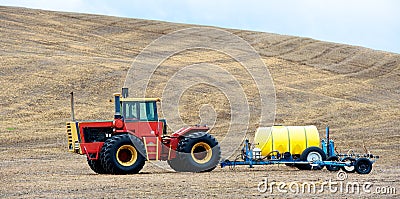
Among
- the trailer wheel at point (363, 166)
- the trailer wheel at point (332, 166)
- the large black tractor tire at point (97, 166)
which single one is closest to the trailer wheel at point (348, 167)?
the trailer wheel at point (363, 166)

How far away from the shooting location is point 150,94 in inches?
1790

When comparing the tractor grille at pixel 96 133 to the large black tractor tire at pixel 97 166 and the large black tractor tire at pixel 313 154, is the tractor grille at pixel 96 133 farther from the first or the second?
the large black tractor tire at pixel 313 154

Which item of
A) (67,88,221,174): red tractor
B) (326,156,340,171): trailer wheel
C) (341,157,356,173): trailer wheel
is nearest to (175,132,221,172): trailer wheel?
(67,88,221,174): red tractor

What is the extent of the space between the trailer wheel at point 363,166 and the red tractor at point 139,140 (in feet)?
12.7

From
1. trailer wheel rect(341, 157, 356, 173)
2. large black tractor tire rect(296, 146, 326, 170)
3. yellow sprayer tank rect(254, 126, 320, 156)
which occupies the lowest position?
trailer wheel rect(341, 157, 356, 173)

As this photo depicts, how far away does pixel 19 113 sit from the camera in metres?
41.2

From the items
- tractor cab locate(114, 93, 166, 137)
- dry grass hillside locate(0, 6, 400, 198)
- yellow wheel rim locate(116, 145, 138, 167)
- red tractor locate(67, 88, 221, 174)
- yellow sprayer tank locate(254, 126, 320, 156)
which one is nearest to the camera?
dry grass hillside locate(0, 6, 400, 198)

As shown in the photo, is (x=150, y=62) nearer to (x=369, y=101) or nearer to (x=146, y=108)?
(x=369, y=101)

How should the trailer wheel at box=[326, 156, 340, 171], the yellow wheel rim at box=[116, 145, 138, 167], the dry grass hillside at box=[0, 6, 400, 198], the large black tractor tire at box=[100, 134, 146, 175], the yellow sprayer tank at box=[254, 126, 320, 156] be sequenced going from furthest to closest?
1. the yellow sprayer tank at box=[254, 126, 320, 156]
2. the trailer wheel at box=[326, 156, 340, 171]
3. the yellow wheel rim at box=[116, 145, 138, 167]
4. the large black tractor tire at box=[100, 134, 146, 175]
5. the dry grass hillside at box=[0, 6, 400, 198]

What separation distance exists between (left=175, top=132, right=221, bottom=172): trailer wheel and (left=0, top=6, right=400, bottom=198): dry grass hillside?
1.30 ft

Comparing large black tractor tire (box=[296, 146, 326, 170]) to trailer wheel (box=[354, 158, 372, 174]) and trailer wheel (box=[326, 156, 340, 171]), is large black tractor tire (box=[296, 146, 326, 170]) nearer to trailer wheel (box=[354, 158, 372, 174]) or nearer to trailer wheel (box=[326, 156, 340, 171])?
trailer wheel (box=[326, 156, 340, 171])

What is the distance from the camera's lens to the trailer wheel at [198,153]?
72.0 ft

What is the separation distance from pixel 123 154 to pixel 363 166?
661cm

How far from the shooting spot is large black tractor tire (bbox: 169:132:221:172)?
21969 millimetres
